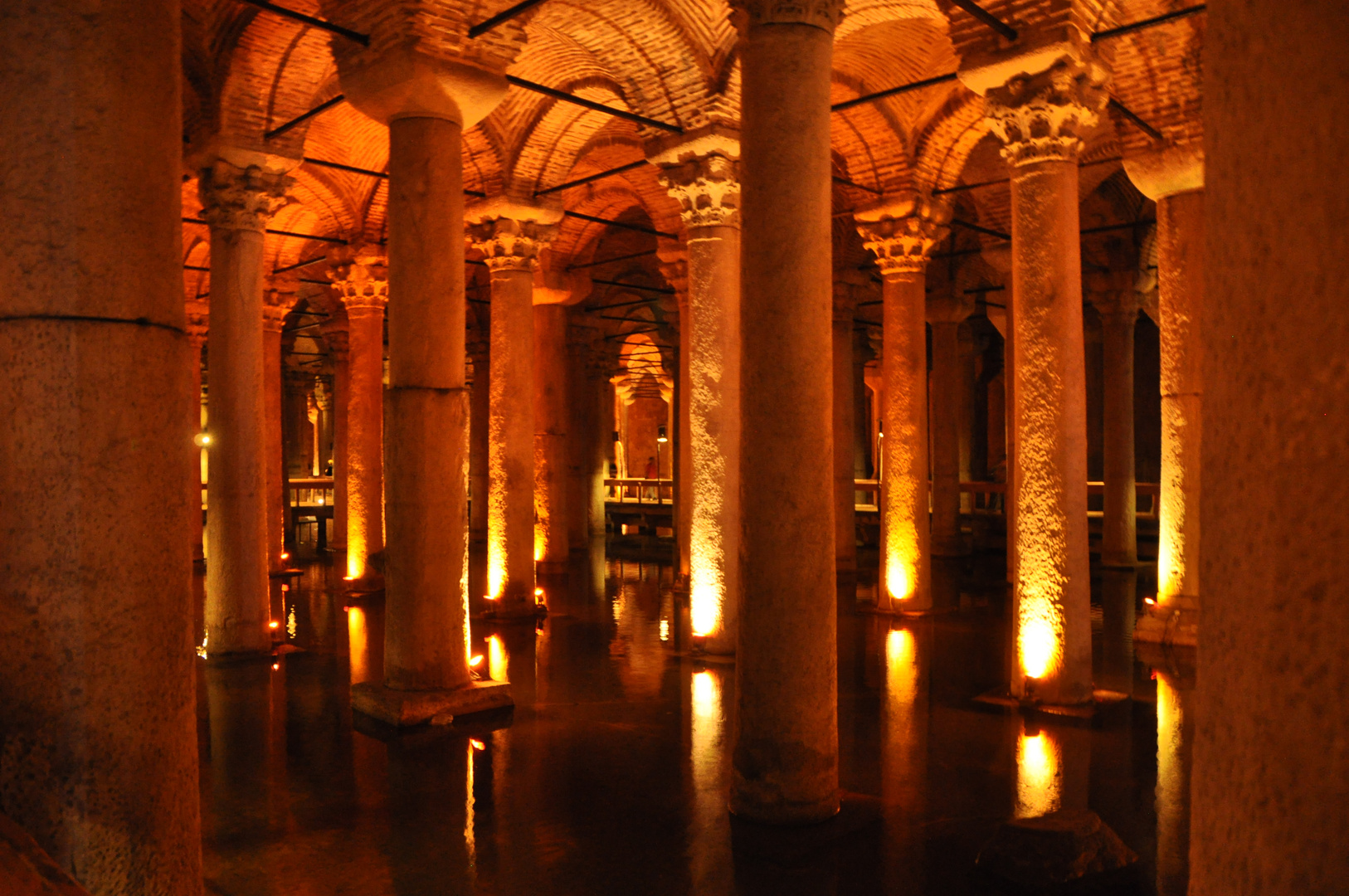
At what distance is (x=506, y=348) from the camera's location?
35.1 feet

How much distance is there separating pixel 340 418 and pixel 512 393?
709cm

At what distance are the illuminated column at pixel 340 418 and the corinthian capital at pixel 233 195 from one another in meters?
5.51

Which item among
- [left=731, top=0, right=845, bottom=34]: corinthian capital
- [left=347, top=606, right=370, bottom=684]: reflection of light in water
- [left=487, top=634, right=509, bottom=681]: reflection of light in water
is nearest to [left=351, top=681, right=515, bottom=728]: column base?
[left=347, top=606, right=370, bottom=684]: reflection of light in water

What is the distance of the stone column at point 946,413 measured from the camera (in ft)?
53.9

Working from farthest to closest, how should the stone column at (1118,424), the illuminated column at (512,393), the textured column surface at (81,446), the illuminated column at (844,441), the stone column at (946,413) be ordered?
1. the stone column at (946,413)
2. the stone column at (1118,424)
3. the illuminated column at (844,441)
4. the illuminated column at (512,393)
5. the textured column surface at (81,446)

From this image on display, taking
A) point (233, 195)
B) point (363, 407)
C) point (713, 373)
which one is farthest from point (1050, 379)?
point (363, 407)

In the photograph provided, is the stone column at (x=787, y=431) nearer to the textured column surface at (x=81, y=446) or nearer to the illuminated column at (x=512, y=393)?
the textured column surface at (x=81, y=446)

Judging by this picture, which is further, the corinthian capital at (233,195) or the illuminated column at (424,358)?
the corinthian capital at (233,195)

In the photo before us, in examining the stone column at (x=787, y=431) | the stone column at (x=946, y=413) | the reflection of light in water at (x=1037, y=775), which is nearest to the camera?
the stone column at (x=787, y=431)

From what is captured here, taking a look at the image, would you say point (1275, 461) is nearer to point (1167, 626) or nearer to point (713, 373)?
point (713, 373)

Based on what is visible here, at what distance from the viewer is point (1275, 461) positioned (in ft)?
3.79

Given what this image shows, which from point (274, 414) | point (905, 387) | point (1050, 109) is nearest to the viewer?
point (1050, 109)

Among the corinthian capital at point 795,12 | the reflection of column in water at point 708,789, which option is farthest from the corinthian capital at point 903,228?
the corinthian capital at point 795,12

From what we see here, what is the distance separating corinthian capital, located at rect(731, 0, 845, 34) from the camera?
15.1 ft
